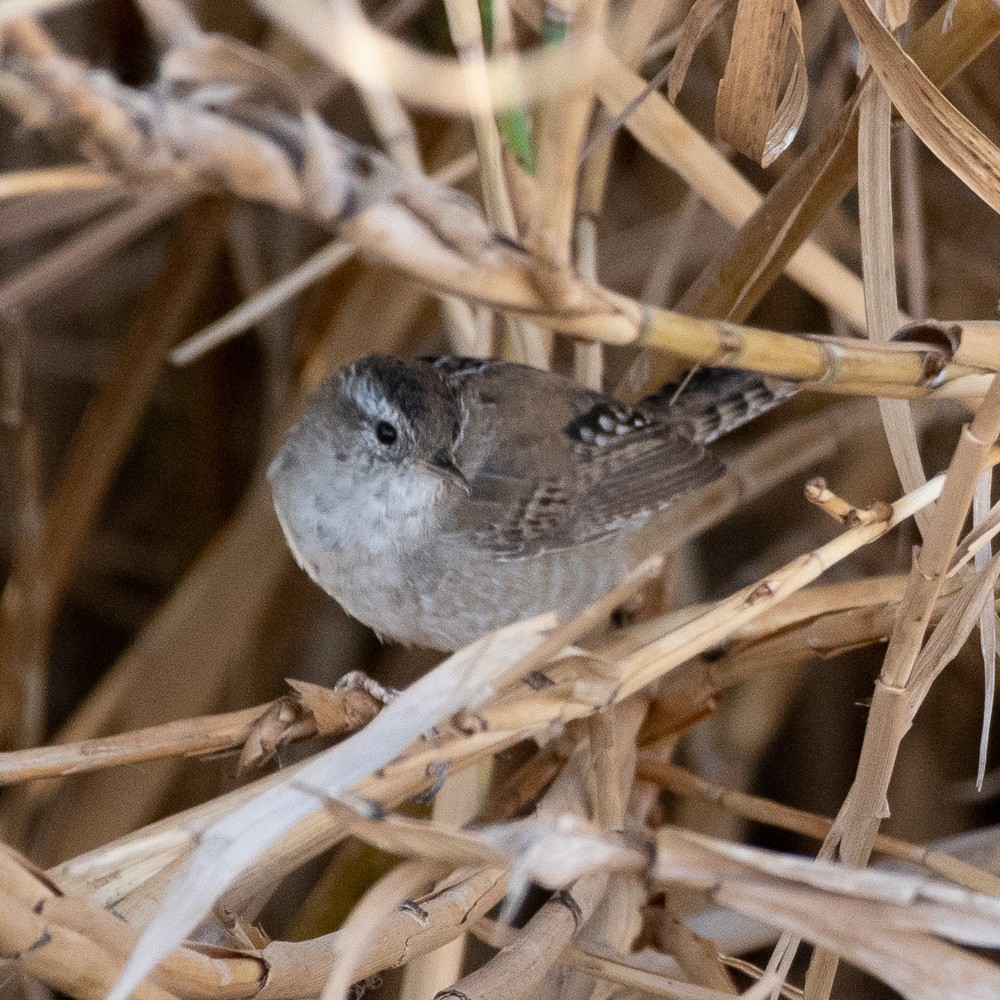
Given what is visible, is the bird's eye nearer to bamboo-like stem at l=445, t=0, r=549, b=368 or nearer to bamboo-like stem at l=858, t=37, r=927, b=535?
bamboo-like stem at l=445, t=0, r=549, b=368

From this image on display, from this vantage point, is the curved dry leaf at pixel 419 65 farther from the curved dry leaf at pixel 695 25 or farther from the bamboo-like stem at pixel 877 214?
the bamboo-like stem at pixel 877 214

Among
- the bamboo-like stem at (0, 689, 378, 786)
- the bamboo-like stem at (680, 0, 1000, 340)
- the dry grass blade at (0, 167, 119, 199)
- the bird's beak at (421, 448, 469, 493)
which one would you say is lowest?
the bamboo-like stem at (0, 689, 378, 786)

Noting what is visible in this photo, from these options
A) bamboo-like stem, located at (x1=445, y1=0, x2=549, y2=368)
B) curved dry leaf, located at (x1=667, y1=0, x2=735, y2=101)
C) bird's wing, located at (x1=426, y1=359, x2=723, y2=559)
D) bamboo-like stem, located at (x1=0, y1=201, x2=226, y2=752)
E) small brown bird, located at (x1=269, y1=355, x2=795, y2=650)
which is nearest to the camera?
bamboo-like stem, located at (x1=445, y1=0, x2=549, y2=368)

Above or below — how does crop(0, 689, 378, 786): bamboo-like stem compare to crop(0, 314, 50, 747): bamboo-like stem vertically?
below

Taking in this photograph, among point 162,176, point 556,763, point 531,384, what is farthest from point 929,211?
point 162,176

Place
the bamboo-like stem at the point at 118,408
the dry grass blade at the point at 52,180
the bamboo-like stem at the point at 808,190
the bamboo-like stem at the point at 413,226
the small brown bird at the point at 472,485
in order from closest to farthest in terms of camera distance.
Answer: the bamboo-like stem at the point at 413,226 → the dry grass blade at the point at 52,180 → the bamboo-like stem at the point at 808,190 → the small brown bird at the point at 472,485 → the bamboo-like stem at the point at 118,408

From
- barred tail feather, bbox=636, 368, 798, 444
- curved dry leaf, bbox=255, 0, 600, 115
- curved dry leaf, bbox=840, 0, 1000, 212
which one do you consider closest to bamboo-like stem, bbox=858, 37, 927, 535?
curved dry leaf, bbox=840, 0, 1000, 212

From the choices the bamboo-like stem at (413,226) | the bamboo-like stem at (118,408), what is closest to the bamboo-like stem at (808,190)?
the bamboo-like stem at (413,226)
